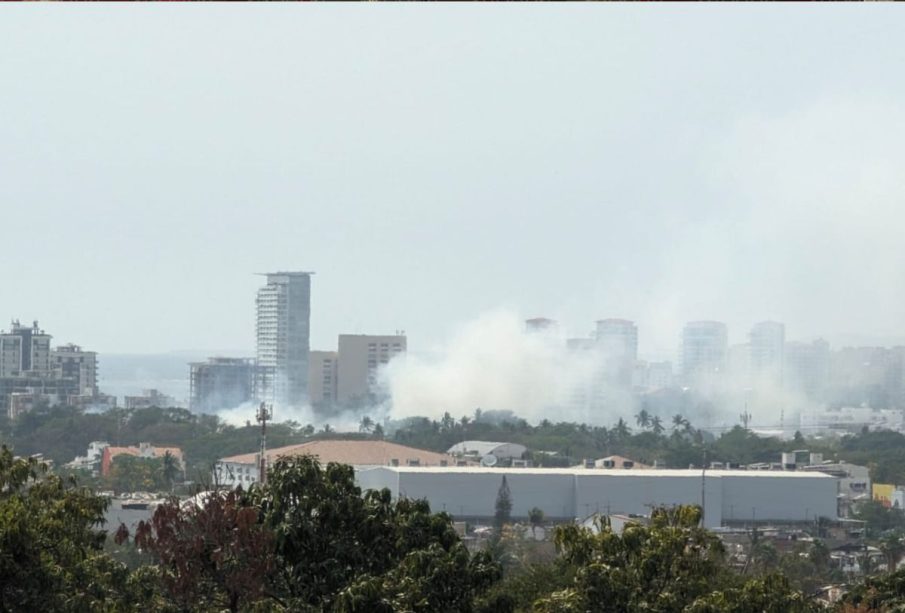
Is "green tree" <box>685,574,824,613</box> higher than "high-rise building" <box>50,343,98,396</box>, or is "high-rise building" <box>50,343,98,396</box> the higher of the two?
"high-rise building" <box>50,343,98,396</box>

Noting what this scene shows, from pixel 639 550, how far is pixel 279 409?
107m

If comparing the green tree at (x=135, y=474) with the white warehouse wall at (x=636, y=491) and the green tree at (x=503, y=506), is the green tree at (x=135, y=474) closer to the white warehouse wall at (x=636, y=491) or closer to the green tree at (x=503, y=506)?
the green tree at (x=503, y=506)

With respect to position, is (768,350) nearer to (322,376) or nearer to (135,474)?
(322,376)

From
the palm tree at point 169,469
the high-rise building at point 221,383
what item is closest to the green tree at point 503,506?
the palm tree at point 169,469

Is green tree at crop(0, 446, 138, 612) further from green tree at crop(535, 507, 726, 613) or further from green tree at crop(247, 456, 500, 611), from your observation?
green tree at crop(535, 507, 726, 613)

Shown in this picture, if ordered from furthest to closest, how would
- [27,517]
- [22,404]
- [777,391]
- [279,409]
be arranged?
1. [777,391]
2. [279,409]
3. [22,404]
4. [27,517]

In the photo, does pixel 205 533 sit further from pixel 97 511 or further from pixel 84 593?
pixel 97 511

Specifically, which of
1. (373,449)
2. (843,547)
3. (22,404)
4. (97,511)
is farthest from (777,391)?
(97,511)

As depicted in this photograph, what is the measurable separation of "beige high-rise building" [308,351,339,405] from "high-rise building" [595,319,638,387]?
1741 centimetres

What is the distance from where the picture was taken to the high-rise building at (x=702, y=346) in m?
143

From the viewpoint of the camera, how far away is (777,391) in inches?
5453

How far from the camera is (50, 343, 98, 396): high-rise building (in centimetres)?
12294

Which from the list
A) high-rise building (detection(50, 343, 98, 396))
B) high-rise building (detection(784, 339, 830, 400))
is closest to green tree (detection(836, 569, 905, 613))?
high-rise building (detection(50, 343, 98, 396))

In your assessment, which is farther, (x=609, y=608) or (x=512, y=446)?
(x=512, y=446)
